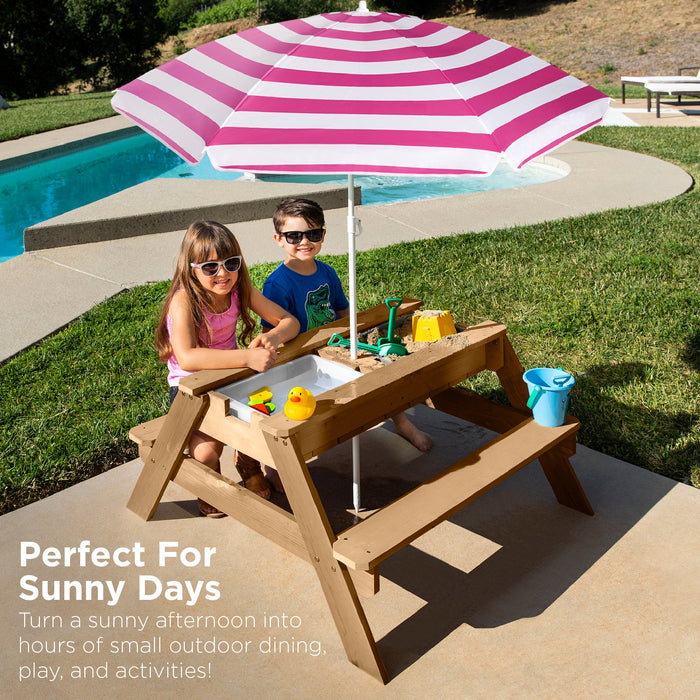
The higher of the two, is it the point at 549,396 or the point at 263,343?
the point at 263,343

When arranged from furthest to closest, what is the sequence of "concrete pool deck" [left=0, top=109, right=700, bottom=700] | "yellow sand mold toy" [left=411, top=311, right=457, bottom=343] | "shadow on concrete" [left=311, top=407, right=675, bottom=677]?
1. "yellow sand mold toy" [left=411, top=311, right=457, bottom=343]
2. "shadow on concrete" [left=311, top=407, right=675, bottom=677]
3. "concrete pool deck" [left=0, top=109, right=700, bottom=700]

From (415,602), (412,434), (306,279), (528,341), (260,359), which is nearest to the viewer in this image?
(415,602)

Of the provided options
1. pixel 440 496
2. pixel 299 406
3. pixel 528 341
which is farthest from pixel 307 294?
pixel 528 341

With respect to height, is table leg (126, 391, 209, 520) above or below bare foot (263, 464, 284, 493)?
above

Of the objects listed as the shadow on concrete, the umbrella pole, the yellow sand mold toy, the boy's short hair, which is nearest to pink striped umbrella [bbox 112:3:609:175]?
the umbrella pole

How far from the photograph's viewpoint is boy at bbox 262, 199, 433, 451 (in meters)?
3.53

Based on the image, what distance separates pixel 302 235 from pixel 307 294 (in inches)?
15.7

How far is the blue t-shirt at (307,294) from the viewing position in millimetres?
3764

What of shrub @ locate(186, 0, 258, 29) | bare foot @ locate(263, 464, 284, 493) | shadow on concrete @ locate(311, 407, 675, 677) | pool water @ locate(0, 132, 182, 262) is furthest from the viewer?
shrub @ locate(186, 0, 258, 29)

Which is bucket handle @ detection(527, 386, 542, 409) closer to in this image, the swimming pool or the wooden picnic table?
the wooden picnic table

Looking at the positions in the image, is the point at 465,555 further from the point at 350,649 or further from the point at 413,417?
the point at 413,417

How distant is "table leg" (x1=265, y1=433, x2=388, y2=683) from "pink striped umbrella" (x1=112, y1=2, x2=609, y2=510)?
0.80 metres

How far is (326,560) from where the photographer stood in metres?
2.61

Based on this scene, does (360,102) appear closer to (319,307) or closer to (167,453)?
(319,307)
